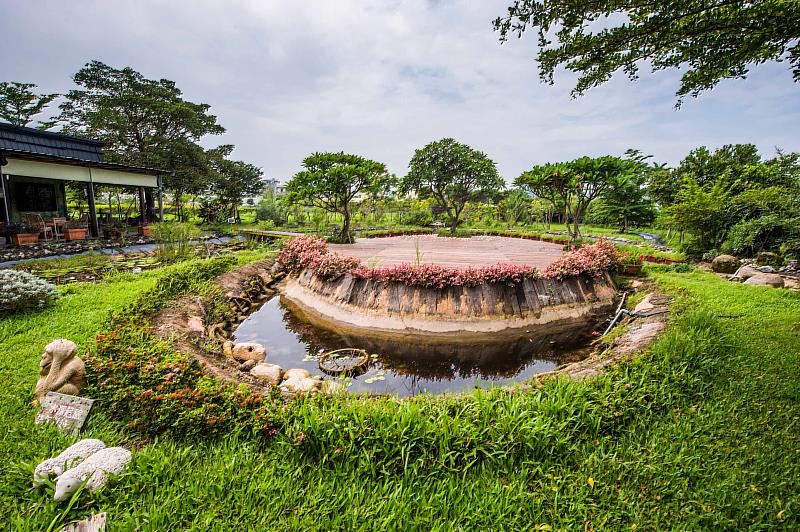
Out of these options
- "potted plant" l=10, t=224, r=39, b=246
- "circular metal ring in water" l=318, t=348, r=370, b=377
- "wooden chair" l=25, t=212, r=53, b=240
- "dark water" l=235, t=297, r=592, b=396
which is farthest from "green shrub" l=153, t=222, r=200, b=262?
"circular metal ring in water" l=318, t=348, r=370, b=377

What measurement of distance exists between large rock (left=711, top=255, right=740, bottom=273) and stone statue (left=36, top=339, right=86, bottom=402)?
11.5 m

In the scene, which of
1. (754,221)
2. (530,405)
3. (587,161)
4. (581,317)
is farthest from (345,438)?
(754,221)

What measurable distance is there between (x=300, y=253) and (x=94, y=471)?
22.0ft

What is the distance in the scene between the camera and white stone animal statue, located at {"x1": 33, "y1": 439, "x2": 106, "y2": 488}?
205 centimetres

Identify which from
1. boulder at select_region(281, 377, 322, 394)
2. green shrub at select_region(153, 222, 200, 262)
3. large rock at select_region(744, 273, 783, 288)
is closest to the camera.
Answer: boulder at select_region(281, 377, 322, 394)

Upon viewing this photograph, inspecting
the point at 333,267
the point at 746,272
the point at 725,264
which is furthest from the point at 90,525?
the point at 725,264

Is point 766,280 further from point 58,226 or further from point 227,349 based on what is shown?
point 58,226

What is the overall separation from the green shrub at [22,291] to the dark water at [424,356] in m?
2.78

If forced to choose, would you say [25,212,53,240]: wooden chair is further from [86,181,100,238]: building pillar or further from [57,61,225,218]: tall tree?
[57,61,225,218]: tall tree

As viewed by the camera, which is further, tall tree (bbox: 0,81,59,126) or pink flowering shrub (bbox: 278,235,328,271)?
tall tree (bbox: 0,81,59,126)

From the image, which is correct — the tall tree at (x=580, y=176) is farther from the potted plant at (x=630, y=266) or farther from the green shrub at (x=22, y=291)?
the green shrub at (x=22, y=291)

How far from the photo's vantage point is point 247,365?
438 cm

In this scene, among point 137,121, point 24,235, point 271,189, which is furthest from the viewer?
point 271,189

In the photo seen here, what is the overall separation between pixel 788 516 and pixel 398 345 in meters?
4.06
